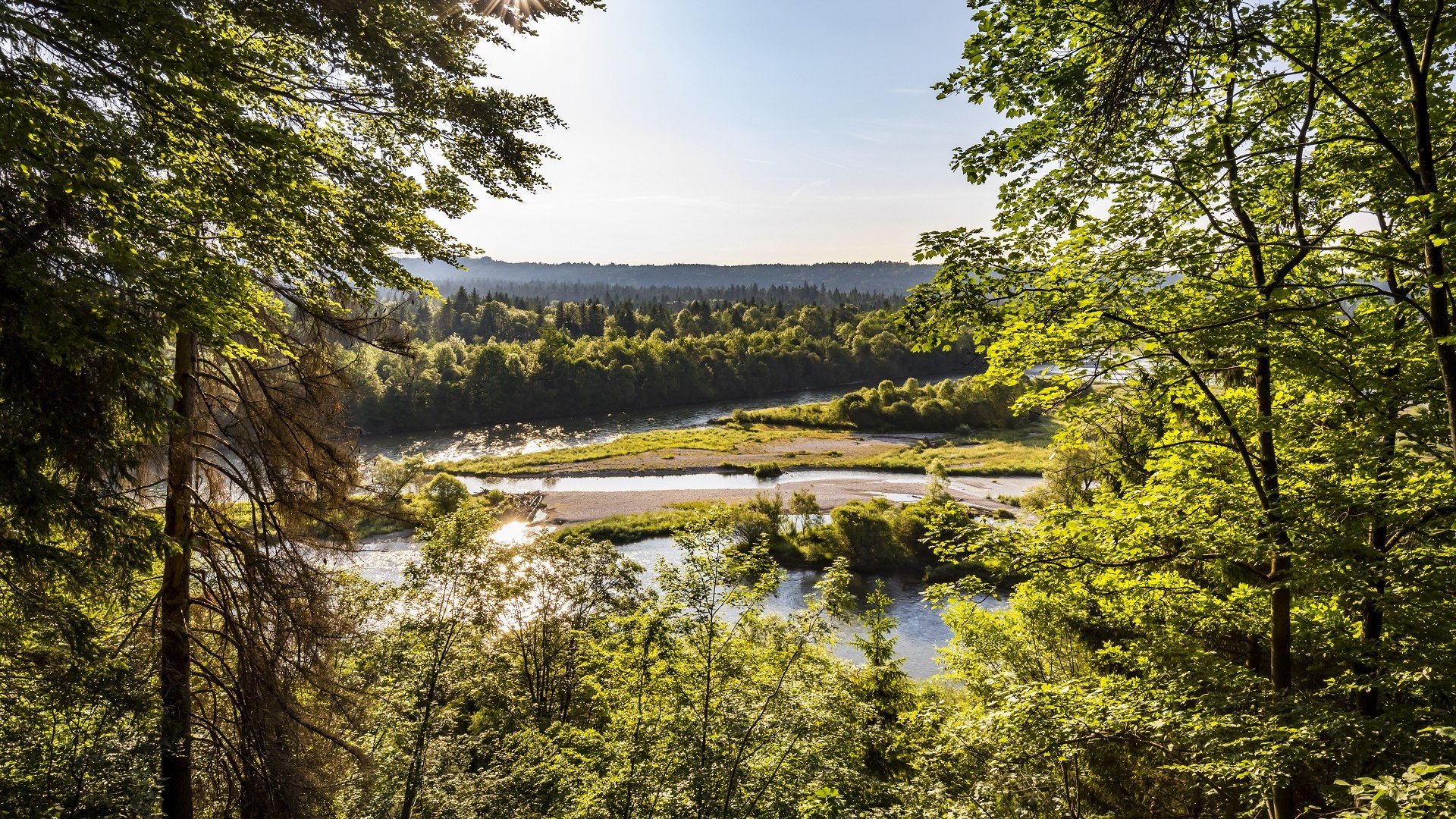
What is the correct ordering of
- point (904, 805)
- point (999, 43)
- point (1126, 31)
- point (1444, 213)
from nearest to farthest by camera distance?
point (1444, 213) → point (1126, 31) → point (999, 43) → point (904, 805)

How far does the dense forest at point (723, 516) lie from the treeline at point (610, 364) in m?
44.6

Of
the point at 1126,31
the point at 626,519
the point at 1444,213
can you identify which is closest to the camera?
the point at 1444,213

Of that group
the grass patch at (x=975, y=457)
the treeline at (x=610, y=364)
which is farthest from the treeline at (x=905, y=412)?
the treeline at (x=610, y=364)

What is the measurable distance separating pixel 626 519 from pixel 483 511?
823 inches

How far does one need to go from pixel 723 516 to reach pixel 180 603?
627 centimetres

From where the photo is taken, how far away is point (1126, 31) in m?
5.17

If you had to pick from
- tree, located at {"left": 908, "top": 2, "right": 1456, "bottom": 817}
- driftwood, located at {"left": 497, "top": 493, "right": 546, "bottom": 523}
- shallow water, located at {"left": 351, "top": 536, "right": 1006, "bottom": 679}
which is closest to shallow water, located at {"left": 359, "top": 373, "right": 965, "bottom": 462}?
driftwood, located at {"left": 497, "top": 493, "right": 546, "bottom": 523}

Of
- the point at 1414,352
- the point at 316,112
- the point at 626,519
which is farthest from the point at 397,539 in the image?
the point at 1414,352

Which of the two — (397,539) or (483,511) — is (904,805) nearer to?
(483,511)

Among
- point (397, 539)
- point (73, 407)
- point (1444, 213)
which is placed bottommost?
point (397, 539)

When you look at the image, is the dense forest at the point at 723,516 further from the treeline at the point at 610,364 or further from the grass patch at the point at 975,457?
the treeline at the point at 610,364

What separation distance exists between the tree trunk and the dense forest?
53mm

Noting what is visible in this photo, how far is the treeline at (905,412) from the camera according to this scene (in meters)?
65.2

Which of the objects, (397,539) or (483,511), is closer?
(483,511)
